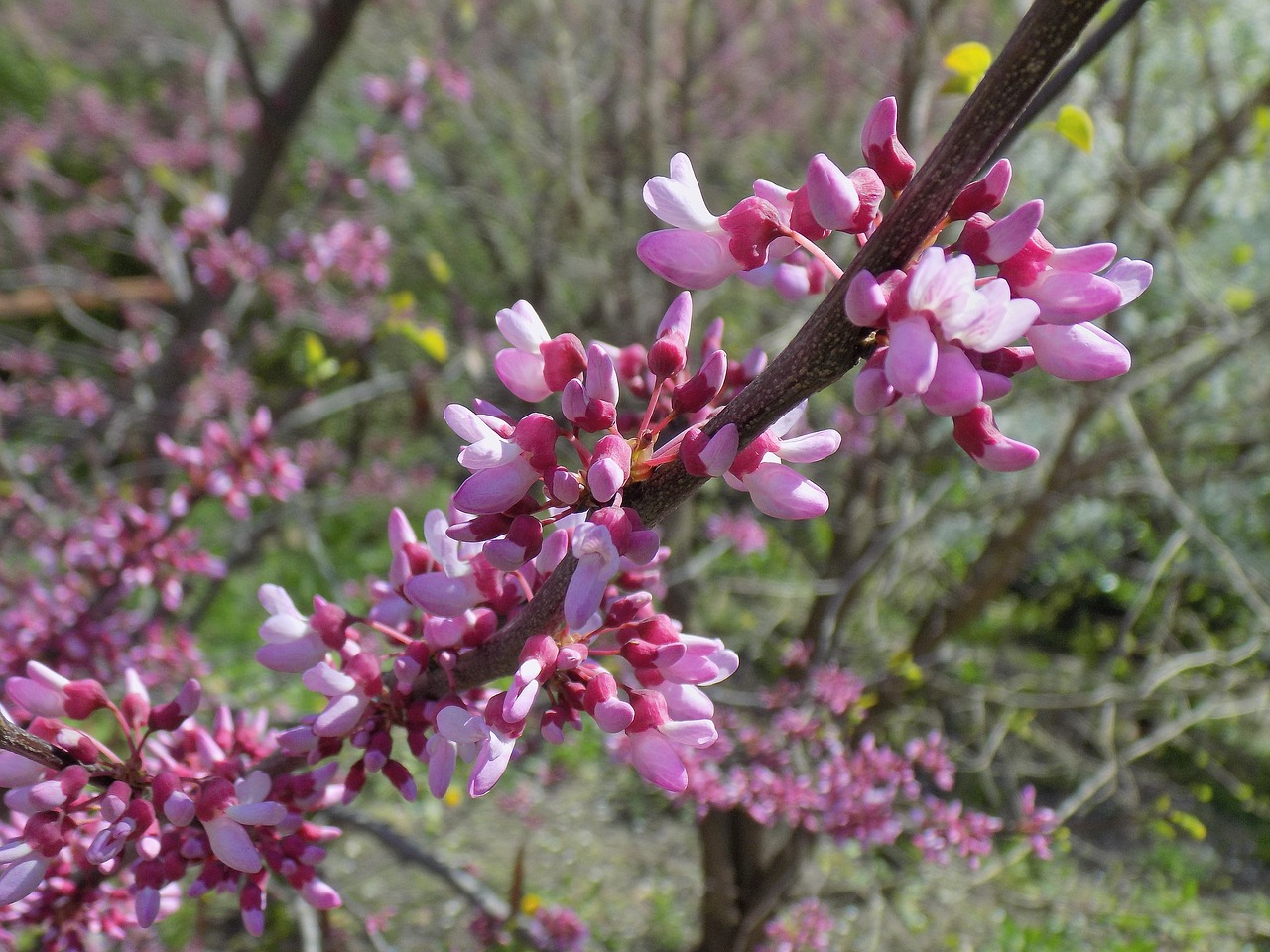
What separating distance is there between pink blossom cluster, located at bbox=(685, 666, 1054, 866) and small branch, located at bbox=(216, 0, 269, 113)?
8.97 feet

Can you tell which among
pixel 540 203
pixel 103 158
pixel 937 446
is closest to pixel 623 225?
pixel 540 203

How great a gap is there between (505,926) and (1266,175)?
590 cm

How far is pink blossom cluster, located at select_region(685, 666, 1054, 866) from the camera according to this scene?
231cm

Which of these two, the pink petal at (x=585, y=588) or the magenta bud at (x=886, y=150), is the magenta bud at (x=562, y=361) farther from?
the magenta bud at (x=886, y=150)

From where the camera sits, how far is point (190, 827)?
0.94 meters

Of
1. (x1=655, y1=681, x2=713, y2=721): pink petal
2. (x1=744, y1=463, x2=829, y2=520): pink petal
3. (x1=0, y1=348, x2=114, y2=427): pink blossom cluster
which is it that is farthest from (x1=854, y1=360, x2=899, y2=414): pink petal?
(x1=0, y1=348, x2=114, y2=427): pink blossom cluster

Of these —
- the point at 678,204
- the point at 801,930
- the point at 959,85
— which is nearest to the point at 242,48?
the point at 959,85

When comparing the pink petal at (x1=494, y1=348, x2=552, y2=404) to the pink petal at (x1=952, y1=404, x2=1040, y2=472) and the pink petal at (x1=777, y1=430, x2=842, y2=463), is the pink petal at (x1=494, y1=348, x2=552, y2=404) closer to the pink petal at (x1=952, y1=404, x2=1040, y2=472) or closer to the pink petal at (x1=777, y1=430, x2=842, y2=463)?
the pink petal at (x1=777, y1=430, x2=842, y2=463)

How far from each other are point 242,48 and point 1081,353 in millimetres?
3038

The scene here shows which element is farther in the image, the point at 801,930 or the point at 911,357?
the point at 801,930

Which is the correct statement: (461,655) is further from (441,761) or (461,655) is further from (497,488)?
(497,488)

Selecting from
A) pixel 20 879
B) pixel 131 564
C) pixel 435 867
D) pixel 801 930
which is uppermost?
pixel 20 879

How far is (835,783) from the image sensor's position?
2.38 metres

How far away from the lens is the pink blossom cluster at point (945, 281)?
593mm
